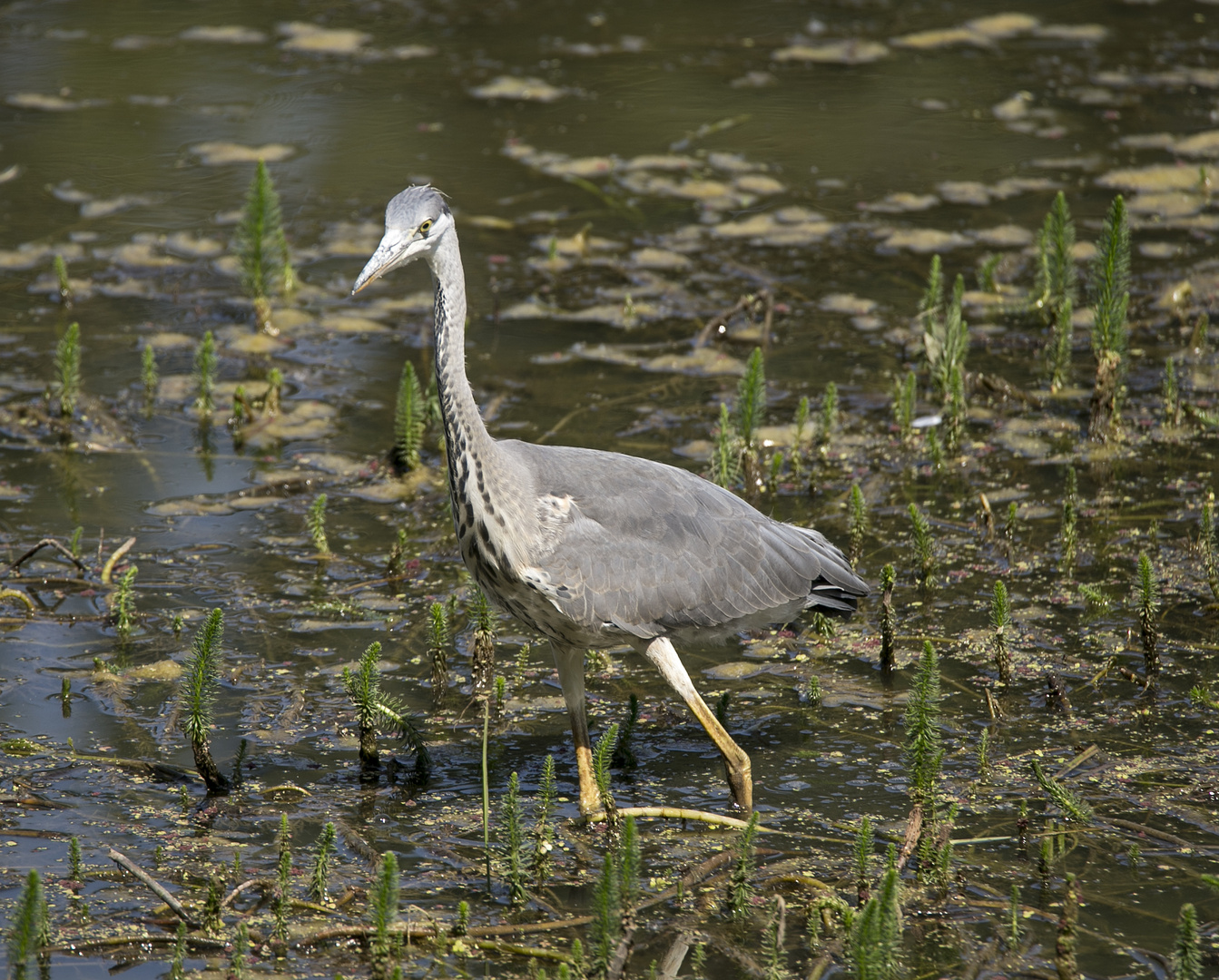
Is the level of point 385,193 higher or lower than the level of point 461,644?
higher

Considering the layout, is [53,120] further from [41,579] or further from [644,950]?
[644,950]

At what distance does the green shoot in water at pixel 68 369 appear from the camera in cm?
742

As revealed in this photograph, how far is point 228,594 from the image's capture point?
6469mm

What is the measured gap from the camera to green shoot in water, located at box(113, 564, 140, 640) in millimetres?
5895

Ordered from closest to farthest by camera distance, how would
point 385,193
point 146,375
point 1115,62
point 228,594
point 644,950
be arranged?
point 644,950 → point 228,594 → point 146,375 → point 385,193 → point 1115,62

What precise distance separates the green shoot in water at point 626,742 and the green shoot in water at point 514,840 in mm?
848

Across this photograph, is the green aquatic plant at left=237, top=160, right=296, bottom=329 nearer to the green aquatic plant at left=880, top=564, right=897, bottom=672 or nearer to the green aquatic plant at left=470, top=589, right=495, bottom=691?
the green aquatic plant at left=470, top=589, right=495, bottom=691

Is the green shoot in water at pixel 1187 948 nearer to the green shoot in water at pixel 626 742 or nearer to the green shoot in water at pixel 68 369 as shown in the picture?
the green shoot in water at pixel 626 742

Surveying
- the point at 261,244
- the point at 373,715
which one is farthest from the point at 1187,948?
the point at 261,244

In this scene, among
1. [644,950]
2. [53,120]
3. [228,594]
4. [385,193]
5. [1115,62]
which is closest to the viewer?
[644,950]

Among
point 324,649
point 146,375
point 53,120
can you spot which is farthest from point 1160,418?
point 53,120

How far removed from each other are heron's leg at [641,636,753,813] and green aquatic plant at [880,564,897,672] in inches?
38.9

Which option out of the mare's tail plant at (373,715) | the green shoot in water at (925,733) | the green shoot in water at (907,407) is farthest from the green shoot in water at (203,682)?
the green shoot in water at (907,407)

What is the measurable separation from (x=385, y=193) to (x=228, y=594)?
532cm
